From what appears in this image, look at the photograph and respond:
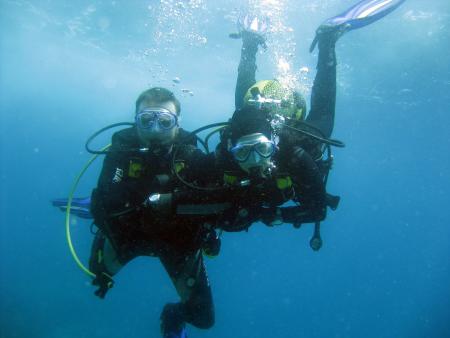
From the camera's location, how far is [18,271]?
3100 cm

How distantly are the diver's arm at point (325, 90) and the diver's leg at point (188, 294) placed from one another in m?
3.13

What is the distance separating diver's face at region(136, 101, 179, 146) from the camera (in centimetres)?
435

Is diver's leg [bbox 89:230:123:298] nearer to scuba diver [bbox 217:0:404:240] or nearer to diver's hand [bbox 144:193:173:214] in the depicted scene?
diver's hand [bbox 144:193:173:214]

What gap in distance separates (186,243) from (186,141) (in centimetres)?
142

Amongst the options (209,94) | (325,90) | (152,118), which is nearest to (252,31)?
(325,90)

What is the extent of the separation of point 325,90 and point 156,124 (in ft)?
11.2

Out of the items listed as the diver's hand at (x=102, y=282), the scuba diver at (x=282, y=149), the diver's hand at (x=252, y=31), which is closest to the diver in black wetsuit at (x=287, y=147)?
the scuba diver at (x=282, y=149)

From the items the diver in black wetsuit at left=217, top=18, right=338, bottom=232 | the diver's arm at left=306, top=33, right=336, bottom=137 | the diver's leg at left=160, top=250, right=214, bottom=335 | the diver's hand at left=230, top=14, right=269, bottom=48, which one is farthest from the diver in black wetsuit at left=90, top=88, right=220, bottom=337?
the diver's hand at left=230, top=14, right=269, bottom=48

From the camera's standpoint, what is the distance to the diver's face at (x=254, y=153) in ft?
11.8

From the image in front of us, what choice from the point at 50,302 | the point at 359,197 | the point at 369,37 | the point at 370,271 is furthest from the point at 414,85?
the point at 370,271

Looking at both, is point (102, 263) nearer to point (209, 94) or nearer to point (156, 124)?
point (156, 124)

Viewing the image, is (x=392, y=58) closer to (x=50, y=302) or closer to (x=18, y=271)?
(x=50, y=302)

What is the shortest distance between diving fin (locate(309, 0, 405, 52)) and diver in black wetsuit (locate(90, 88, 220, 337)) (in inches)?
130

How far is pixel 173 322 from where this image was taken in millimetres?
5445
